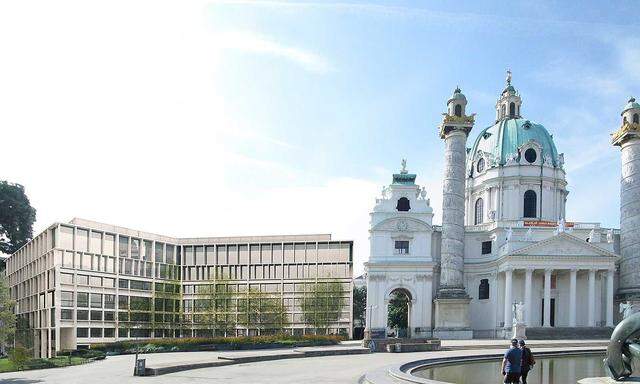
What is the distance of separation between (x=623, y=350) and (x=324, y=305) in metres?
64.4

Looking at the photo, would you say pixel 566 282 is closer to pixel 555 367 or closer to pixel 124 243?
pixel 555 367

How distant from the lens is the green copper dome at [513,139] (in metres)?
86.2

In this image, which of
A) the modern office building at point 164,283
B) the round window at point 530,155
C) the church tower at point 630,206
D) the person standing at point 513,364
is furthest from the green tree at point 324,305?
the person standing at point 513,364

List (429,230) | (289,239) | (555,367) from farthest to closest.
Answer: (289,239), (429,230), (555,367)

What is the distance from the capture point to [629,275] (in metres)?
73.6

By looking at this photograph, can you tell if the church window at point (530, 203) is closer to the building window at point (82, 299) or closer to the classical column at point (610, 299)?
the classical column at point (610, 299)

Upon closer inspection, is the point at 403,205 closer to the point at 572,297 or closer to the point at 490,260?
the point at 490,260

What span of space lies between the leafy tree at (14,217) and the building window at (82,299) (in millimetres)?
22385

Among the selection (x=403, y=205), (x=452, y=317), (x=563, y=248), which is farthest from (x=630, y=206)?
(x=403, y=205)

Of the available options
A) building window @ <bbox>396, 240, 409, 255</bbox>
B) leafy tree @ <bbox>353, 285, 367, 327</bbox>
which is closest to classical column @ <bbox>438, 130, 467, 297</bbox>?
building window @ <bbox>396, 240, 409, 255</bbox>

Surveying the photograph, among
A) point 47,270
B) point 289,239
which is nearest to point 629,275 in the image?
point 289,239

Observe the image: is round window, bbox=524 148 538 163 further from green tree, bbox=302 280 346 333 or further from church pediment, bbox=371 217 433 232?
green tree, bbox=302 280 346 333

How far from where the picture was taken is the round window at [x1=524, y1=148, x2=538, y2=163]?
280 ft

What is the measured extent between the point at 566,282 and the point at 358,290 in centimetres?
4718
